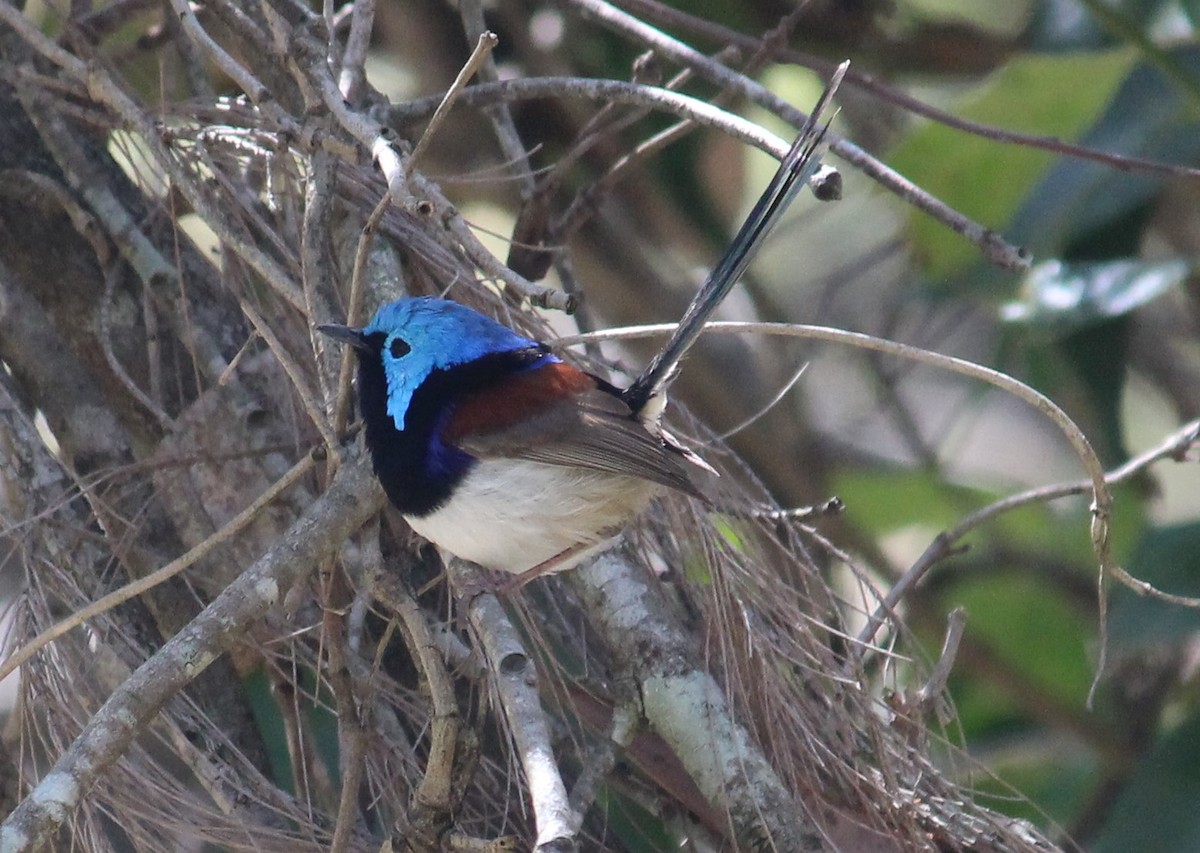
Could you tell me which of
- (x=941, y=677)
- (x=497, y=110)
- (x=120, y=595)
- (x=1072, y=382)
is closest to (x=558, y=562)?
(x=941, y=677)

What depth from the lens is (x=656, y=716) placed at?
2799 millimetres

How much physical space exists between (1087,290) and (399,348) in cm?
255

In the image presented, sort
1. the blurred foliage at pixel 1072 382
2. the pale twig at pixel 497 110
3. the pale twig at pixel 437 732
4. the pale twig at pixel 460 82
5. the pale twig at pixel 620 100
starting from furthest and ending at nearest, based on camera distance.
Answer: the blurred foliage at pixel 1072 382
the pale twig at pixel 497 110
the pale twig at pixel 620 100
the pale twig at pixel 437 732
the pale twig at pixel 460 82

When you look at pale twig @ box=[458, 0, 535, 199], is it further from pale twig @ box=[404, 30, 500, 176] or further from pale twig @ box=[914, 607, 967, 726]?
pale twig @ box=[914, 607, 967, 726]

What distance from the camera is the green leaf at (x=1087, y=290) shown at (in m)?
4.49

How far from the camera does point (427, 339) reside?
3.04 m

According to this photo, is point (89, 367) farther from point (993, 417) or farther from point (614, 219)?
point (993, 417)

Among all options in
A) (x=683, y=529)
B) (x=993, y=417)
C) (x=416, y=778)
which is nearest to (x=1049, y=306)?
(x=683, y=529)

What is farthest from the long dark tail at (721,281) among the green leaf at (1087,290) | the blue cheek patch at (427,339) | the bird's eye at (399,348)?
the green leaf at (1087,290)

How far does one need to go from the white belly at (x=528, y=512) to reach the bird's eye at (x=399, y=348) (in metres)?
0.28

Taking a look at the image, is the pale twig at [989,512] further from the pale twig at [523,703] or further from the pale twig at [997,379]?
the pale twig at [523,703]

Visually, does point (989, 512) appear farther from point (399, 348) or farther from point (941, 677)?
point (399, 348)

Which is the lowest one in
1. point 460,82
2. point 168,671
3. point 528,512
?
point 528,512

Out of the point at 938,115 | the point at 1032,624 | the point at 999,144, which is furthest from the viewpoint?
the point at 1032,624
